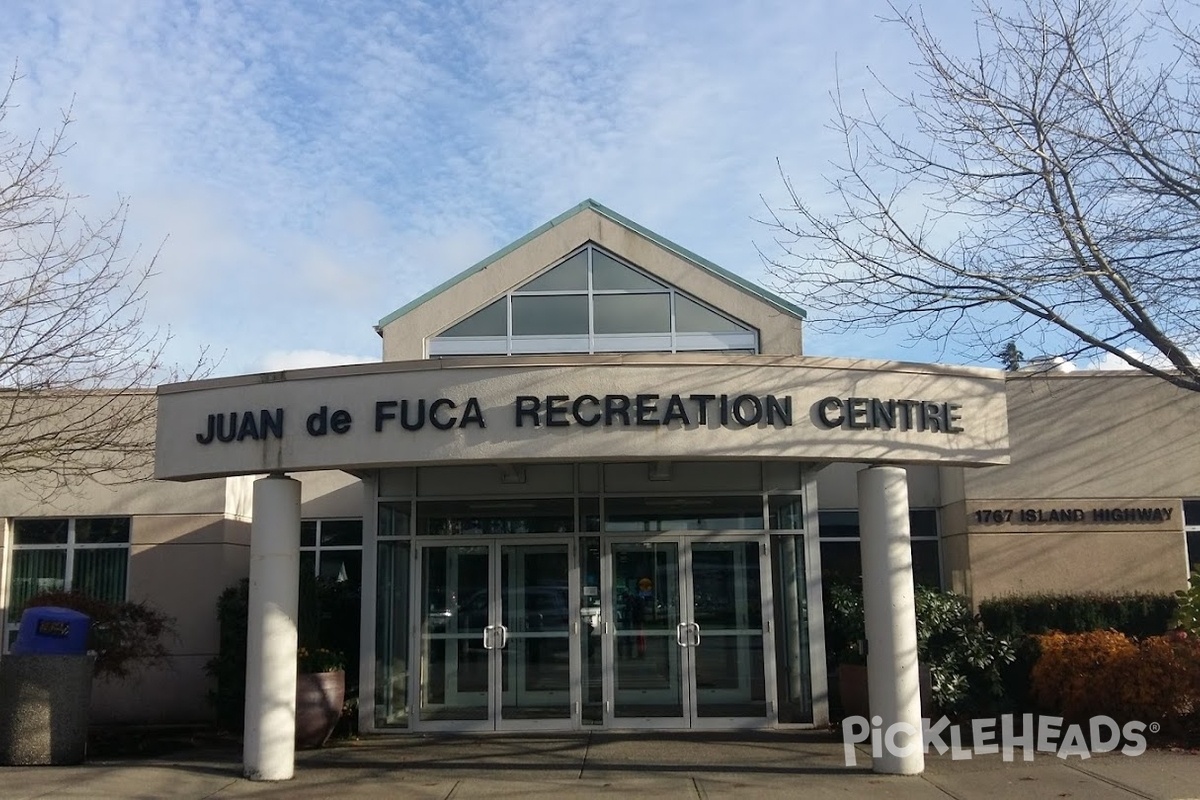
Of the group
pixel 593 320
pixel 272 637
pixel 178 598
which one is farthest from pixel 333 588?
pixel 593 320

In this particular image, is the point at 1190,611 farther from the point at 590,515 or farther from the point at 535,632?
the point at 535,632

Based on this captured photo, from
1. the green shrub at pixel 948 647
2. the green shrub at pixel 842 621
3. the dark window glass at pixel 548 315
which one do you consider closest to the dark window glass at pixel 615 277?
the dark window glass at pixel 548 315

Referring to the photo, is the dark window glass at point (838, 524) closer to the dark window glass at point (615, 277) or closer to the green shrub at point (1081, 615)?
the green shrub at point (1081, 615)

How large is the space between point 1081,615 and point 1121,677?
2026 millimetres

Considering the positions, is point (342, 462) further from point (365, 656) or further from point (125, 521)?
point (125, 521)

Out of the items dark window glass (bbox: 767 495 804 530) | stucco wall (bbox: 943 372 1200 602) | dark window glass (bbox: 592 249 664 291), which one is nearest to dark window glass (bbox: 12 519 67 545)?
dark window glass (bbox: 592 249 664 291)

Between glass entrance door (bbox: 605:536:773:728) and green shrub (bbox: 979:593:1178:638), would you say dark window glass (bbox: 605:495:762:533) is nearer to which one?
glass entrance door (bbox: 605:536:773:728)

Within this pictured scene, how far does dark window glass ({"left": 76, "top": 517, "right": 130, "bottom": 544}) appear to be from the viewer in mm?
16062

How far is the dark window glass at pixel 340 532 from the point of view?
1677 cm

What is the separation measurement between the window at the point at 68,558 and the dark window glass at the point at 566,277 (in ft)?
23.0

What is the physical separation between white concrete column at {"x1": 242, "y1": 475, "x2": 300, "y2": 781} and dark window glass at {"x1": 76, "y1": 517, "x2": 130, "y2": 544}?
625 centimetres

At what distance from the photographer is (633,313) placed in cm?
1464

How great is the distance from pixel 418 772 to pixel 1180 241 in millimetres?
9647

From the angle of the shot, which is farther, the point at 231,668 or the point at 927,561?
the point at 927,561
